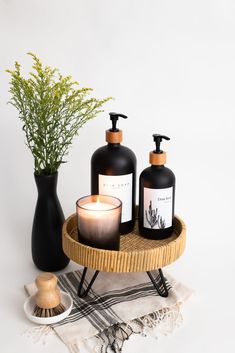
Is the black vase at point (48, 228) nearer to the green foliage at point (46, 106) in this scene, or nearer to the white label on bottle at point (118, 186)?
the green foliage at point (46, 106)

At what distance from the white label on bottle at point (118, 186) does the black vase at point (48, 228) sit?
0.17m

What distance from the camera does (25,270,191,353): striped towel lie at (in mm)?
1406

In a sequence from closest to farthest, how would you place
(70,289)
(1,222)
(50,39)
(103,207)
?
(103,207) < (70,289) < (1,222) < (50,39)

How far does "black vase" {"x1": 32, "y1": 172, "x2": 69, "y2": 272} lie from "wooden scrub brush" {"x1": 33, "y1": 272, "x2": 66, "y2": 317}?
0.79 ft

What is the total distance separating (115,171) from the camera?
5.10ft

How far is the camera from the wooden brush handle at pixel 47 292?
1435 millimetres

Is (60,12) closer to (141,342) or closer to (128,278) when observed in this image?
(128,278)

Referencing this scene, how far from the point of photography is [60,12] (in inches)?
90.9

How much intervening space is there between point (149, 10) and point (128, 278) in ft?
3.89

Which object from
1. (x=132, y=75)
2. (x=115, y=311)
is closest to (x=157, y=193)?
(x=115, y=311)

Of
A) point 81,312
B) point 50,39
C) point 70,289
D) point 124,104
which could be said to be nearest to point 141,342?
point 81,312

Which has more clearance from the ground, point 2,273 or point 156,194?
point 156,194

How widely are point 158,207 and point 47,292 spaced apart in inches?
13.9

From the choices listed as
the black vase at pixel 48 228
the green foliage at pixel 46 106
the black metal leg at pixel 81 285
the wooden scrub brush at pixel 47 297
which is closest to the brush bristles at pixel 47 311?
the wooden scrub brush at pixel 47 297
